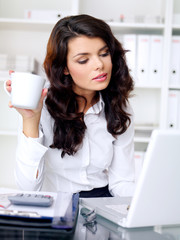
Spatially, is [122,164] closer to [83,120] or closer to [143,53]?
[83,120]

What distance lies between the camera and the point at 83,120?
1.32 m

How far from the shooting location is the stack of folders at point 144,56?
2178 mm

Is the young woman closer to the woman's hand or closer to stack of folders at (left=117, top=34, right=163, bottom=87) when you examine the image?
the woman's hand

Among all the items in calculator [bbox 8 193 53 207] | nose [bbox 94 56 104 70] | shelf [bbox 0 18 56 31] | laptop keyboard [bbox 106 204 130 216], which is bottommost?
laptop keyboard [bbox 106 204 130 216]

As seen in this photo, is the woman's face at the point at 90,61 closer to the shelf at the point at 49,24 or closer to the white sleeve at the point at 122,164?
the white sleeve at the point at 122,164

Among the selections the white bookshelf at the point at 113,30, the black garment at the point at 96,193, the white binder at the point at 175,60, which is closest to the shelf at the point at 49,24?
the white bookshelf at the point at 113,30

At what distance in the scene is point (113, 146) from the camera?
1.39 m

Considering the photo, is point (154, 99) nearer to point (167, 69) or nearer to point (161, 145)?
point (167, 69)

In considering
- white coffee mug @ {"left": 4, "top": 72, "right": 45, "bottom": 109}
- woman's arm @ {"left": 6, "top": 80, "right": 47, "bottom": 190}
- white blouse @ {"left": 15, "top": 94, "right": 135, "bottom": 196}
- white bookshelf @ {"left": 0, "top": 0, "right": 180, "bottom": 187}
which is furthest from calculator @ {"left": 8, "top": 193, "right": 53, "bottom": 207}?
white bookshelf @ {"left": 0, "top": 0, "right": 180, "bottom": 187}

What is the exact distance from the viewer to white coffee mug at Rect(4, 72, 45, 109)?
2.71 ft

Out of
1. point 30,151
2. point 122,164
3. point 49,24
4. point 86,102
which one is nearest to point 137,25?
point 49,24

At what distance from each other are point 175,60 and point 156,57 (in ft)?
0.46

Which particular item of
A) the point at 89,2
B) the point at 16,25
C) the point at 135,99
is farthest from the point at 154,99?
the point at 16,25

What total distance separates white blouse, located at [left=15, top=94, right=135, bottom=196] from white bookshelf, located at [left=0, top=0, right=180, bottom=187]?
0.86m
